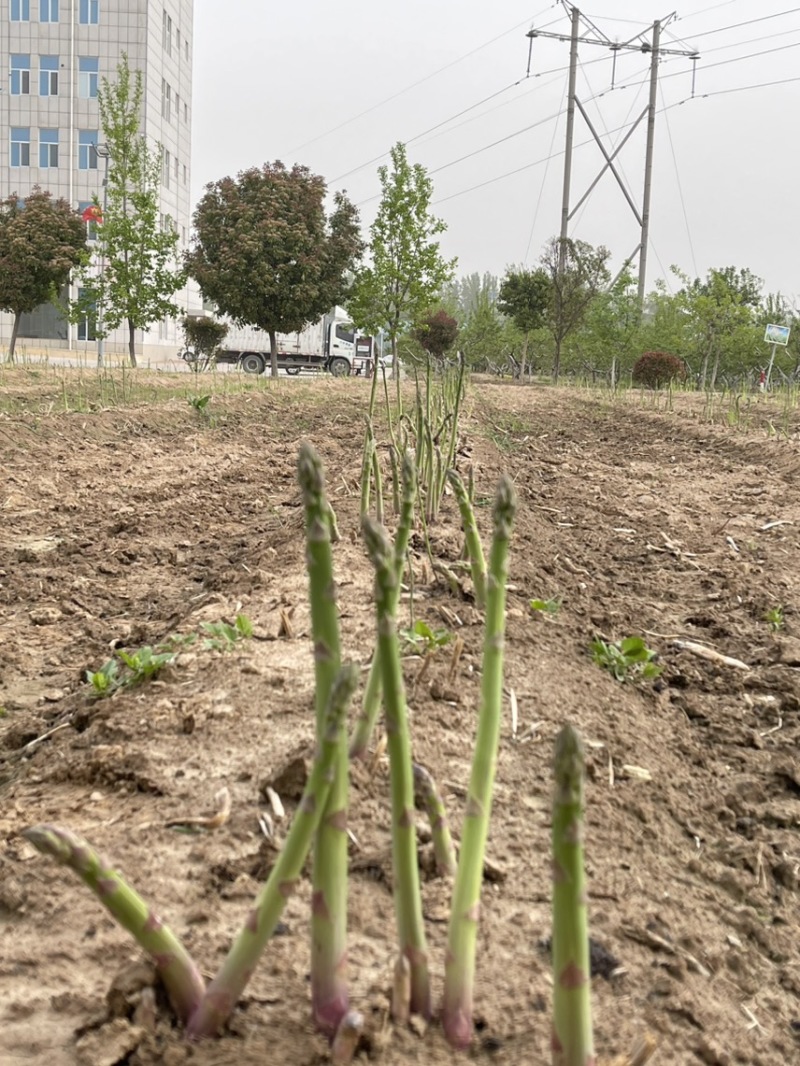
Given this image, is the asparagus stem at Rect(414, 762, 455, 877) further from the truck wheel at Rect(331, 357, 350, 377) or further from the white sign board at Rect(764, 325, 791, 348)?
the truck wheel at Rect(331, 357, 350, 377)

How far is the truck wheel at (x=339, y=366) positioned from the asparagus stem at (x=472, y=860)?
117 ft

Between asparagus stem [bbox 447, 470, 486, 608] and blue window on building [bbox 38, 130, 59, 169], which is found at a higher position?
blue window on building [bbox 38, 130, 59, 169]

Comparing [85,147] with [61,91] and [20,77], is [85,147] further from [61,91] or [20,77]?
[20,77]

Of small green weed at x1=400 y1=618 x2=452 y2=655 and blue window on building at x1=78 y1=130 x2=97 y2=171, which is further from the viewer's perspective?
blue window on building at x1=78 y1=130 x2=97 y2=171

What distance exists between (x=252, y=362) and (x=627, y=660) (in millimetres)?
34693

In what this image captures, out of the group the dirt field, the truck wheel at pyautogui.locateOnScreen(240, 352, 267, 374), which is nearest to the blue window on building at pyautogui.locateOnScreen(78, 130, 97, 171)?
the truck wheel at pyautogui.locateOnScreen(240, 352, 267, 374)

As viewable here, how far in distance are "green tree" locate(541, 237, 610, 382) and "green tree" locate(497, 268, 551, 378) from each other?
104 centimetres

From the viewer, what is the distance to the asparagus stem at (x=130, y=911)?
40.9 inches

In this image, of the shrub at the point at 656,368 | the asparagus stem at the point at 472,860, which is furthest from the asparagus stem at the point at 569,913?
the shrub at the point at 656,368

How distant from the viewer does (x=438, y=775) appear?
204cm

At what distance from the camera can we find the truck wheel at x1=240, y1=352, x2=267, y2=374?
36281 mm

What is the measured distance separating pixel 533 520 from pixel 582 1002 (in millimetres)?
4371

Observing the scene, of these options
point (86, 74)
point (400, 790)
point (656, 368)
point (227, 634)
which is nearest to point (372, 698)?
point (400, 790)

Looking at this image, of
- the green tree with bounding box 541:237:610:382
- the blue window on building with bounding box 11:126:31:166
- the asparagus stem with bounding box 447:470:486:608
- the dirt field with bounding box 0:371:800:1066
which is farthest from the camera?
the blue window on building with bounding box 11:126:31:166
